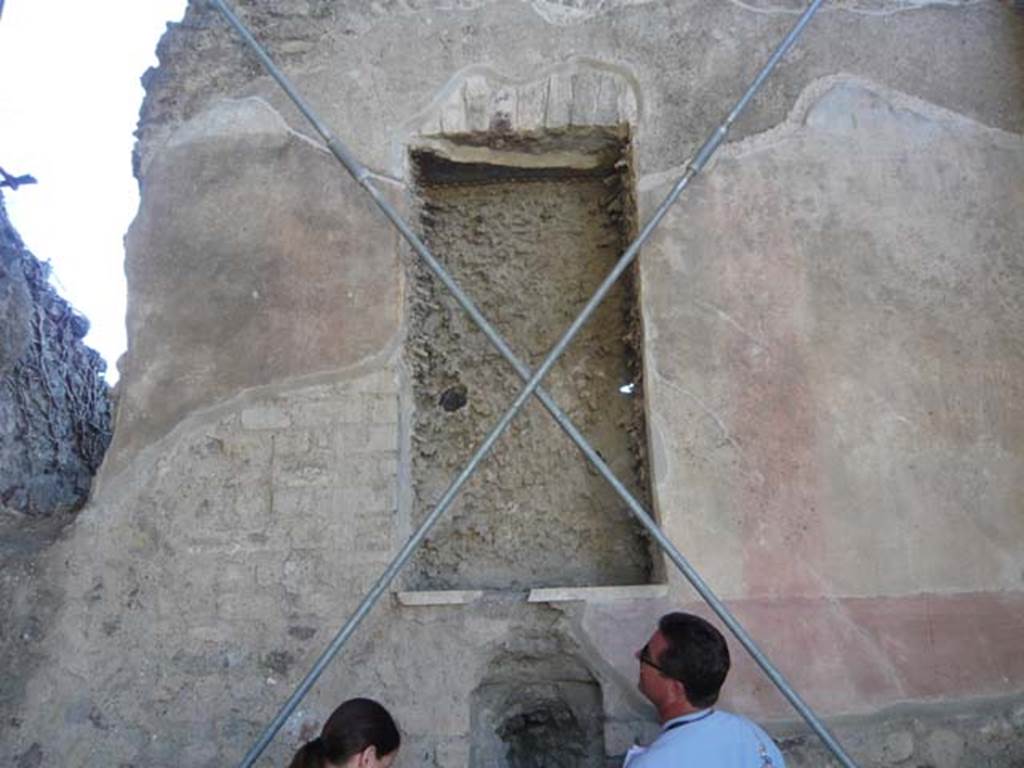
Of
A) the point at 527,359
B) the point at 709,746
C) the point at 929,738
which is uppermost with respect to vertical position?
the point at 527,359

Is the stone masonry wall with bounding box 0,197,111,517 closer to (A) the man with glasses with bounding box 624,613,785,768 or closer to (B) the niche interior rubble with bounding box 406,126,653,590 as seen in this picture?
(B) the niche interior rubble with bounding box 406,126,653,590

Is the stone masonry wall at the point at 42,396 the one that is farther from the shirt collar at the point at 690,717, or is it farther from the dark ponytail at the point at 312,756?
the shirt collar at the point at 690,717

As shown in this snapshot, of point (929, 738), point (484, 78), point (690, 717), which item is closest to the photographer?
point (690, 717)

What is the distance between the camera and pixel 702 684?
7.63 ft

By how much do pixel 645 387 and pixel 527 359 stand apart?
21.5 inches

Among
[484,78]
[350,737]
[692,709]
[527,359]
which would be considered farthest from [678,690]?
[484,78]

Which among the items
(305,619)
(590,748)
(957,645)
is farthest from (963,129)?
(305,619)

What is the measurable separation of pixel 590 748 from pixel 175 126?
273 cm

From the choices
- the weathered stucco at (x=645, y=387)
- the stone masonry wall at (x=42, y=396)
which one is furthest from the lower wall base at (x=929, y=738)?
the stone masonry wall at (x=42, y=396)

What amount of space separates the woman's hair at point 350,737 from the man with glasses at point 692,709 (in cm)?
57

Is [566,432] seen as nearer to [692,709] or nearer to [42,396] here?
[692,709]

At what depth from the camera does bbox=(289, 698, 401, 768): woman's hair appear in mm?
2135

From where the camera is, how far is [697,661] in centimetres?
233

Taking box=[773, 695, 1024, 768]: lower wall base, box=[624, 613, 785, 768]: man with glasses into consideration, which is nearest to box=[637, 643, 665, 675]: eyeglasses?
box=[624, 613, 785, 768]: man with glasses
